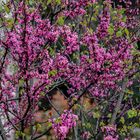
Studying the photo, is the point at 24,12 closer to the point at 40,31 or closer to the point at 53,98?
the point at 40,31

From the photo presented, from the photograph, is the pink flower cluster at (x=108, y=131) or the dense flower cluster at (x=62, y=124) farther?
the pink flower cluster at (x=108, y=131)

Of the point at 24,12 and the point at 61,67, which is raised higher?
the point at 24,12

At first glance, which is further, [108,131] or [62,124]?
[108,131]

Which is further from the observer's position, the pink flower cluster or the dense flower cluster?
the pink flower cluster

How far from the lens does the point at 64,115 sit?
232 inches

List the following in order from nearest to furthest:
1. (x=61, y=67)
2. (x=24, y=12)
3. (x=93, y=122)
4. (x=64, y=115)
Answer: (x=24, y=12)
(x=64, y=115)
(x=61, y=67)
(x=93, y=122)

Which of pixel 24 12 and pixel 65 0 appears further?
pixel 65 0

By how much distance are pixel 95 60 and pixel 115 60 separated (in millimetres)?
520

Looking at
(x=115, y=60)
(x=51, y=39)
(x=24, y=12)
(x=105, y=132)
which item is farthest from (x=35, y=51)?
(x=105, y=132)

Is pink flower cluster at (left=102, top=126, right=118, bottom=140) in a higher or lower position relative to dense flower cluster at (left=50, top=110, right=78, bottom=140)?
lower

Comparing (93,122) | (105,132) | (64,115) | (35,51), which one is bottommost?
(93,122)

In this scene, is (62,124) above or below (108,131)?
above

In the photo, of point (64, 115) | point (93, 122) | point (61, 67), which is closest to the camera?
point (64, 115)

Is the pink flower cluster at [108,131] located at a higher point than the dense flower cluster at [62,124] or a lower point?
lower
